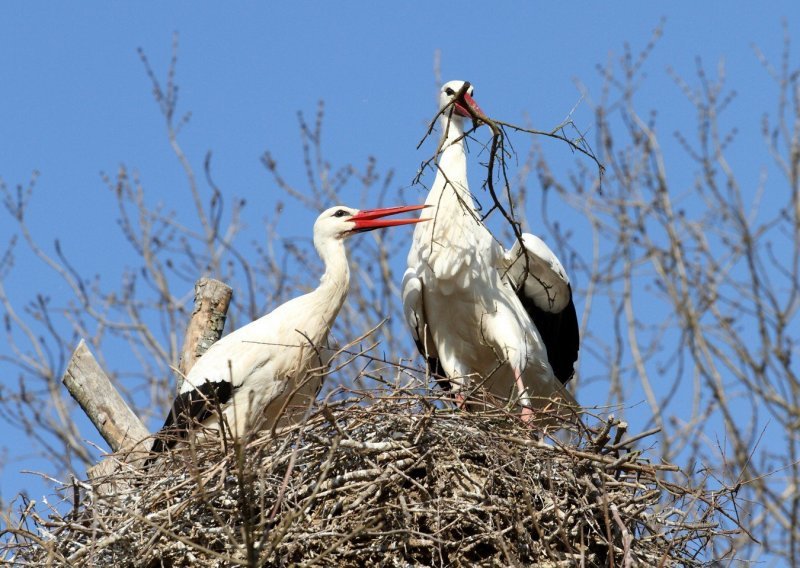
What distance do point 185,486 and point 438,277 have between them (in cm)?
230

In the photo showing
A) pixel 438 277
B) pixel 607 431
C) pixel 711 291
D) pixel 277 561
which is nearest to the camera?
pixel 277 561

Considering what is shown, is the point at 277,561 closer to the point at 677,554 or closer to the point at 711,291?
the point at 677,554

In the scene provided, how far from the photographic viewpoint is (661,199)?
12359mm

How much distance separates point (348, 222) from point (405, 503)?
2.21 m

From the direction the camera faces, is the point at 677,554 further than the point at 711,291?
No

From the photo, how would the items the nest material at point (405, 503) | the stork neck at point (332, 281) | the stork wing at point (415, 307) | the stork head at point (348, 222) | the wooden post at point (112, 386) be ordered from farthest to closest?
the stork wing at point (415, 307)
the stork head at point (348, 222)
the stork neck at point (332, 281)
the wooden post at point (112, 386)
the nest material at point (405, 503)

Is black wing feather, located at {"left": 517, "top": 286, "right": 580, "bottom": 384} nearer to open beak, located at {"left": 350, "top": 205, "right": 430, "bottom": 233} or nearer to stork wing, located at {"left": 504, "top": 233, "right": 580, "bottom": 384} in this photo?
stork wing, located at {"left": 504, "top": 233, "right": 580, "bottom": 384}

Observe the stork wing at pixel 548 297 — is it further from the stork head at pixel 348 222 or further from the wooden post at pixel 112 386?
the wooden post at pixel 112 386

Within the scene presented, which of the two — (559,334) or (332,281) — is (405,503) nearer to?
(332,281)

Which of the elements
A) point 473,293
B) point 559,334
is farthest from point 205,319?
point 559,334

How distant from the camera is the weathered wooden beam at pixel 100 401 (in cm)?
617

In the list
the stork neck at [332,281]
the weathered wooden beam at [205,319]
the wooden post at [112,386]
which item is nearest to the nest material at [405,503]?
the wooden post at [112,386]

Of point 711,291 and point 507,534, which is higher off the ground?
point 711,291

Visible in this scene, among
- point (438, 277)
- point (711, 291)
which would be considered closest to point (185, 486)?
point (438, 277)
